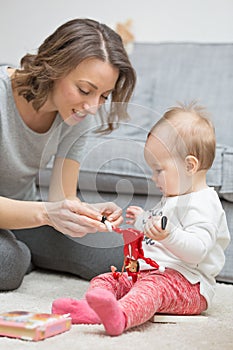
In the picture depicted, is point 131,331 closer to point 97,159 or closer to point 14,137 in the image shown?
point 97,159

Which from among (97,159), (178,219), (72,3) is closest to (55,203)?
(97,159)

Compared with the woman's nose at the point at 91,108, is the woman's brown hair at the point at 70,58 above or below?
above

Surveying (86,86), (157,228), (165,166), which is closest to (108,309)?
(157,228)

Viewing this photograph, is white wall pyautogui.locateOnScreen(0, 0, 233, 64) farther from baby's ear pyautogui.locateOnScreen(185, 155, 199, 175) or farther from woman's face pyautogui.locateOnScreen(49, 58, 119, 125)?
baby's ear pyautogui.locateOnScreen(185, 155, 199, 175)

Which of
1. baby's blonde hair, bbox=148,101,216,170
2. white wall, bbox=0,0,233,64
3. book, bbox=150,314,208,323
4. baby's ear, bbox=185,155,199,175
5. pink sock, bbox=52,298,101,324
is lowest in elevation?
book, bbox=150,314,208,323

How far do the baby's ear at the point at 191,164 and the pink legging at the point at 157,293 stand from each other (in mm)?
226

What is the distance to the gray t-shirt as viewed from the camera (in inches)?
63.9

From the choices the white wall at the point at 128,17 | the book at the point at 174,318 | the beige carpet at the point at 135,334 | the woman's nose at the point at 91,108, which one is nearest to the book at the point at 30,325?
the beige carpet at the point at 135,334

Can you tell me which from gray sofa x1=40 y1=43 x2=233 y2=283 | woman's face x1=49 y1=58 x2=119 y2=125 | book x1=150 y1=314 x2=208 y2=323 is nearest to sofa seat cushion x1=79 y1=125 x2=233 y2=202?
gray sofa x1=40 y1=43 x2=233 y2=283

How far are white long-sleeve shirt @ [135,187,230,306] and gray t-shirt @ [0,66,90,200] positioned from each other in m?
0.34

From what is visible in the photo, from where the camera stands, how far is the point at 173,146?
50.8 inches

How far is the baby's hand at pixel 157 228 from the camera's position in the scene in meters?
1.25

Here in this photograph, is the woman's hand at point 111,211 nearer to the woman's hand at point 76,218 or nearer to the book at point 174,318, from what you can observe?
the woman's hand at point 76,218

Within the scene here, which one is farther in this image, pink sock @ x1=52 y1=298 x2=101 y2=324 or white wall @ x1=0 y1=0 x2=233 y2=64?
white wall @ x1=0 y1=0 x2=233 y2=64
